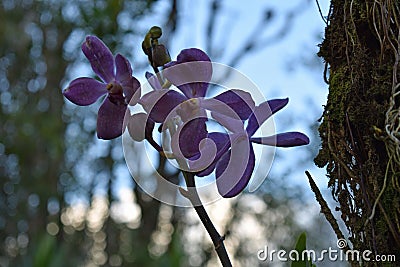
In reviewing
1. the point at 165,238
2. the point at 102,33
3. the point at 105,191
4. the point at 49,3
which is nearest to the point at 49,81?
the point at 49,3

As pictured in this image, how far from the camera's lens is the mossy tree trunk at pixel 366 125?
58 centimetres

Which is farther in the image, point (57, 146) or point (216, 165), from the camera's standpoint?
point (57, 146)

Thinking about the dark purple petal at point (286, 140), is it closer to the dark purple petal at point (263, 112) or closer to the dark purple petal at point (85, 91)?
the dark purple petal at point (263, 112)

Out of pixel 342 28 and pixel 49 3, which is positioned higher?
pixel 49 3

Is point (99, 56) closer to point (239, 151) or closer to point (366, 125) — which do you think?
point (239, 151)

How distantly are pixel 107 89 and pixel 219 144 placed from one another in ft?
0.33

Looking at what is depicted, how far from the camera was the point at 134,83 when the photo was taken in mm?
506

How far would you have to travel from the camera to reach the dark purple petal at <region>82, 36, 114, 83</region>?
51 centimetres

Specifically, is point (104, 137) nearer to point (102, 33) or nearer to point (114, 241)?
point (102, 33)

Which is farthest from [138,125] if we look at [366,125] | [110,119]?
[366,125]

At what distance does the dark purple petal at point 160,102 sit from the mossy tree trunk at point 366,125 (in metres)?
0.20

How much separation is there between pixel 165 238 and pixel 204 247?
358mm

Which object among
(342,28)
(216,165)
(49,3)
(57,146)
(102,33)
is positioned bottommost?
(216,165)

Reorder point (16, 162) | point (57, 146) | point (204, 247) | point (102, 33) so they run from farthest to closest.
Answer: point (16, 162), point (204, 247), point (57, 146), point (102, 33)
